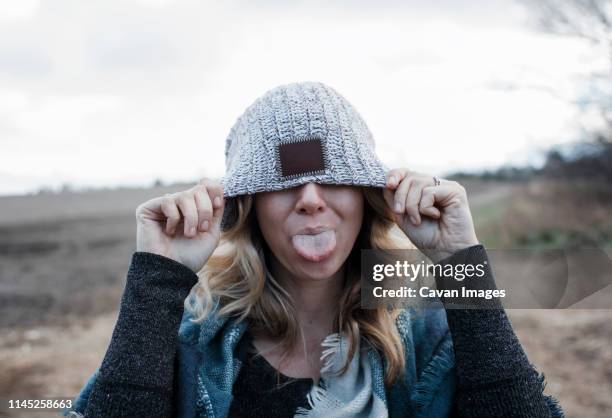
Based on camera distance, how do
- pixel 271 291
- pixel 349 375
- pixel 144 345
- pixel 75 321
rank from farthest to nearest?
pixel 75 321 < pixel 271 291 < pixel 349 375 < pixel 144 345

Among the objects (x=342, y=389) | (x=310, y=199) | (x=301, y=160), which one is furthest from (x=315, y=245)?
(x=342, y=389)

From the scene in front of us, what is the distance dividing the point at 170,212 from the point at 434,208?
867 mm

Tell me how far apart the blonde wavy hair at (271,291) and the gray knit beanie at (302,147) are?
0.11m

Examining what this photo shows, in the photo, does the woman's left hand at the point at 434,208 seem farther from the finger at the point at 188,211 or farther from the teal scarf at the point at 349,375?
the finger at the point at 188,211

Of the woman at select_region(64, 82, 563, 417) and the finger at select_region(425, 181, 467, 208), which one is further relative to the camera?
the finger at select_region(425, 181, 467, 208)

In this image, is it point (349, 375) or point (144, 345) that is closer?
point (144, 345)

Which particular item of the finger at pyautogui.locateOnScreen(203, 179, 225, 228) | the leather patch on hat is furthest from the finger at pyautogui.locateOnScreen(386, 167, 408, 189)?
the finger at pyautogui.locateOnScreen(203, 179, 225, 228)

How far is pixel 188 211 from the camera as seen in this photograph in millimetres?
1846

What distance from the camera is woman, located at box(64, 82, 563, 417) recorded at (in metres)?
1.77

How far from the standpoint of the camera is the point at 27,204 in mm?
13859

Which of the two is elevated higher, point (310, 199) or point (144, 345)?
point (310, 199)

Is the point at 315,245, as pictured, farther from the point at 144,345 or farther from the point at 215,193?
the point at 144,345

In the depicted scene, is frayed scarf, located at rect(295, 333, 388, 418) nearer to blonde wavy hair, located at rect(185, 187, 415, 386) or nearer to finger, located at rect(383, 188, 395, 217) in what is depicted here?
blonde wavy hair, located at rect(185, 187, 415, 386)

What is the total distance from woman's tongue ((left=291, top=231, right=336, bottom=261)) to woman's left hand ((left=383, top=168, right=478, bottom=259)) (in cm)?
25
